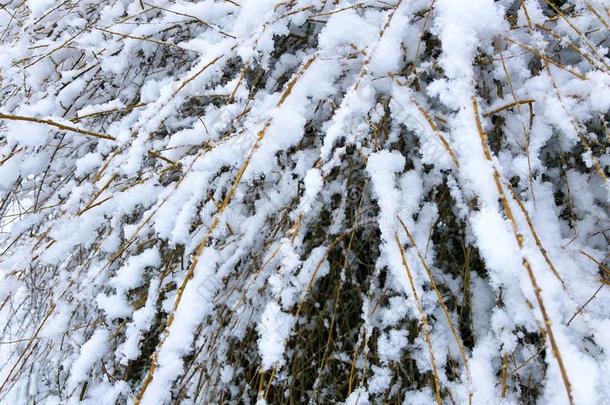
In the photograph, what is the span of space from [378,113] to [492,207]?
1.04 feet

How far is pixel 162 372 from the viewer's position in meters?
0.68

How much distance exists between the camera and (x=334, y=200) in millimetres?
985

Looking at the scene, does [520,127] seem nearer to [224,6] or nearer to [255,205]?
[255,205]

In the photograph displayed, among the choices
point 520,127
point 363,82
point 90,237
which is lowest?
point 90,237

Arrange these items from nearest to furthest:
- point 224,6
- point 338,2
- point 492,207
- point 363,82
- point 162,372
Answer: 1. point 492,207
2. point 162,372
3. point 363,82
4. point 338,2
5. point 224,6

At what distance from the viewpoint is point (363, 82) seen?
2.63 feet

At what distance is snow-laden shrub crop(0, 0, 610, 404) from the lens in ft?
2.31

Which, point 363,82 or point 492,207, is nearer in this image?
point 492,207

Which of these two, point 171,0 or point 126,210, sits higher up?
point 171,0

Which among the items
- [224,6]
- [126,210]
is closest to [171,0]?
[224,6]

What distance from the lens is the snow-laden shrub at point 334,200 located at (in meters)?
0.71

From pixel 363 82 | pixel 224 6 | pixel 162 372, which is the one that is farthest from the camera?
pixel 224 6

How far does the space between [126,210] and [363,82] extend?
0.52 metres

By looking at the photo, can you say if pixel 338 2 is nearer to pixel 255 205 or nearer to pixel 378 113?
pixel 378 113
